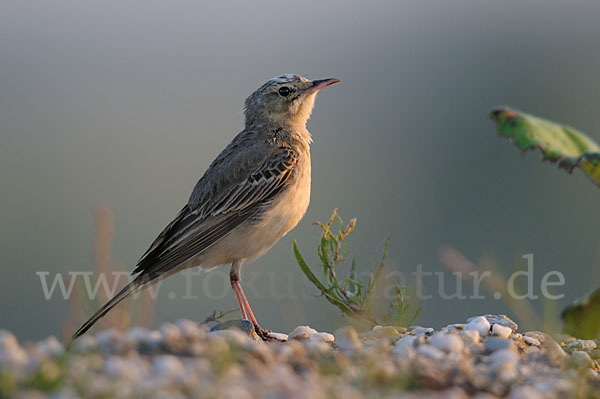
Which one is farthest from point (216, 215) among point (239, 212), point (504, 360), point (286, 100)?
point (504, 360)

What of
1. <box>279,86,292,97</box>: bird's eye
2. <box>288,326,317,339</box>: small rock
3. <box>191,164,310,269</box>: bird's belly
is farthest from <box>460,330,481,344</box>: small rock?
<box>279,86,292,97</box>: bird's eye

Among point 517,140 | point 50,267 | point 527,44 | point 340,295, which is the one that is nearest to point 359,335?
point 340,295

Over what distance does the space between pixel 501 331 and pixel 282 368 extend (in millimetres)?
2143

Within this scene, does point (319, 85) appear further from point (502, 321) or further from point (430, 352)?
point (430, 352)

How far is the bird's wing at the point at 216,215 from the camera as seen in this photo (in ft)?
22.4

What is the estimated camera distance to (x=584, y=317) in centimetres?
633

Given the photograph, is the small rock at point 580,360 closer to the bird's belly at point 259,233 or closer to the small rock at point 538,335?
the small rock at point 538,335

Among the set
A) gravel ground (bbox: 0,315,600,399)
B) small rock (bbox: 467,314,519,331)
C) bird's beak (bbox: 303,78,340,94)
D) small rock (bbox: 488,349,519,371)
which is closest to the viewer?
gravel ground (bbox: 0,315,600,399)

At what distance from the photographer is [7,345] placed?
382 cm

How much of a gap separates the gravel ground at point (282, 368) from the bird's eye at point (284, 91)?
11.3 ft

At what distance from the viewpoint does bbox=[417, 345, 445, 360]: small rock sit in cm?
440

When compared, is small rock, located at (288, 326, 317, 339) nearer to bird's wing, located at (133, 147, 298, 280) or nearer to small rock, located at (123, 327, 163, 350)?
bird's wing, located at (133, 147, 298, 280)

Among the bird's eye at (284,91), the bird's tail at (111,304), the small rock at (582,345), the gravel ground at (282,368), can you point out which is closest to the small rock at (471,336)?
the gravel ground at (282,368)

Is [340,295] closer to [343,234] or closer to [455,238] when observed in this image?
[343,234]
